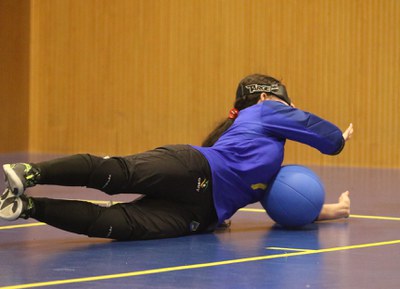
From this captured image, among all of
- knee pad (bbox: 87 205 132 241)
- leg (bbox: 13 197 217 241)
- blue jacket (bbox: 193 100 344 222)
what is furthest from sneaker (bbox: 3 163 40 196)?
blue jacket (bbox: 193 100 344 222)

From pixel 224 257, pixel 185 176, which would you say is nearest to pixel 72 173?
pixel 185 176

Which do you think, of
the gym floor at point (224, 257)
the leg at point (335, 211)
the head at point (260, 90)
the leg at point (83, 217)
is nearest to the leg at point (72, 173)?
the leg at point (83, 217)

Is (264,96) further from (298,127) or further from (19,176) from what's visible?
(19,176)

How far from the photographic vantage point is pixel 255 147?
5.87 m

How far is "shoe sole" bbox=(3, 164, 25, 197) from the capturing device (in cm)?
491

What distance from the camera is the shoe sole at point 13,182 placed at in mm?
4906

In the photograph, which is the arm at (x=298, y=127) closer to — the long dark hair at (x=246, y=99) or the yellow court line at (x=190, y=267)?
the long dark hair at (x=246, y=99)

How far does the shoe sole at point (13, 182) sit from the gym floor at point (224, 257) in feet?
1.01

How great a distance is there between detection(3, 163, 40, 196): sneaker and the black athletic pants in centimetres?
5

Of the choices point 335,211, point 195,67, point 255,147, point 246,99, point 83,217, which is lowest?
Result: point 335,211

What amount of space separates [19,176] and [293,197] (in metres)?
1.71

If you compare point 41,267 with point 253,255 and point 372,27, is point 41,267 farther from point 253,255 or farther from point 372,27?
point 372,27

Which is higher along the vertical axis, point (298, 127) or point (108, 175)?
point (298, 127)

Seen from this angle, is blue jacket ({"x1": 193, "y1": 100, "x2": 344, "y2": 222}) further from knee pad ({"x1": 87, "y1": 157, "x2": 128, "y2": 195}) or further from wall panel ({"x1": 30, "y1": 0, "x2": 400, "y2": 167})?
wall panel ({"x1": 30, "y1": 0, "x2": 400, "y2": 167})
